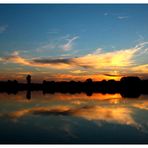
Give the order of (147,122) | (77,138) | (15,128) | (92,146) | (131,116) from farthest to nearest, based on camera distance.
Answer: (131,116)
(147,122)
(15,128)
(77,138)
(92,146)

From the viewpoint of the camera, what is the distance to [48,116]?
221 inches

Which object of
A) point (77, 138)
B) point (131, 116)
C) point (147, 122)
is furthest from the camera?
point (131, 116)

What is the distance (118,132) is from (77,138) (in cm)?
61

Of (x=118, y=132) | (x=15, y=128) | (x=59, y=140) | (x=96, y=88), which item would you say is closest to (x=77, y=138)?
(x=59, y=140)

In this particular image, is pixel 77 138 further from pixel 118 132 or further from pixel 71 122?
pixel 71 122

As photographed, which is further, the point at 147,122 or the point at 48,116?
the point at 48,116

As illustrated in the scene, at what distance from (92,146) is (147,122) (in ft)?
5.24

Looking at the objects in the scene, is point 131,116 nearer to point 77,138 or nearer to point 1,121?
point 77,138

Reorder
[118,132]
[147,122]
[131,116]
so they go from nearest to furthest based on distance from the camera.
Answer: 1. [118,132]
2. [147,122]
3. [131,116]

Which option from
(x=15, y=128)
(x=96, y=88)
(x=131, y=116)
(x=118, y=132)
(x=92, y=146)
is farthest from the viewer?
(x=96, y=88)
